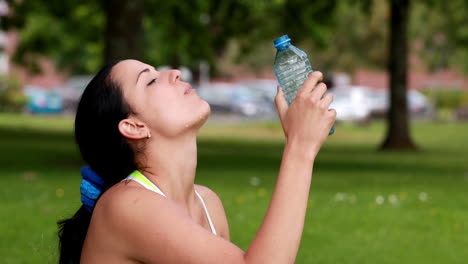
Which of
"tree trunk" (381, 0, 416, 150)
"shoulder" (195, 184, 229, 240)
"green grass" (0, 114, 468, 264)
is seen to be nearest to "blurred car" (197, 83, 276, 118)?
"green grass" (0, 114, 468, 264)

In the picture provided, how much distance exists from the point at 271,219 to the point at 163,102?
0.56m

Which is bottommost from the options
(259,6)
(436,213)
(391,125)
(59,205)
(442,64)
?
(59,205)

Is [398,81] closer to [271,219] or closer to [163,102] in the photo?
[163,102]

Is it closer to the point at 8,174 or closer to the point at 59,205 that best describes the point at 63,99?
the point at 8,174

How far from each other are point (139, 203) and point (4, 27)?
22105 mm

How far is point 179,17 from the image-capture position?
83.5 feet

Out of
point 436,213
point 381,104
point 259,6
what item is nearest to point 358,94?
point 381,104

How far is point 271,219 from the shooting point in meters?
2.56

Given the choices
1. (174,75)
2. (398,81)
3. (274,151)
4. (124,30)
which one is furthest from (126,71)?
(398,81)

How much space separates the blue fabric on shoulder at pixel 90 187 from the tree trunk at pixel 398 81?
21.1 m

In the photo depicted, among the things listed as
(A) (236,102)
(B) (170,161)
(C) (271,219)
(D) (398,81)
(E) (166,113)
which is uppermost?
(A) (236,102)

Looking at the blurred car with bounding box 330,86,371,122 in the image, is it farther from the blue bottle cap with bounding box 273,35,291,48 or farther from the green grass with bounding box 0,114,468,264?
the blue bottle cap with bounding box 273,35,291,48

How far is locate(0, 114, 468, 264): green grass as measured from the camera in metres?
7.99

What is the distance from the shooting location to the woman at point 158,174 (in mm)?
2576
